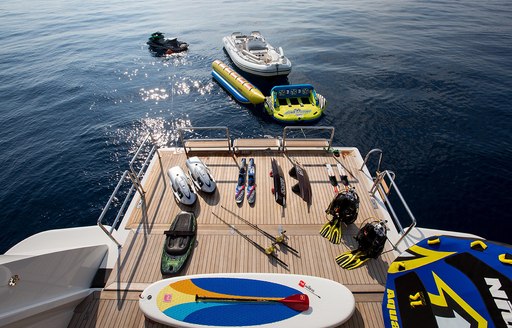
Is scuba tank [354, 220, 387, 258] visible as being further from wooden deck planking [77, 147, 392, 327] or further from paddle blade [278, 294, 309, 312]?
paddle blade [278, 294, 309, 312]

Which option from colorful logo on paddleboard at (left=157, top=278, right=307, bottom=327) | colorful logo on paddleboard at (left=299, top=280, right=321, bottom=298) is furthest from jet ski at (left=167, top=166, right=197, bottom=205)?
colorful logo on paddleboard at (left=299, top=280, right=321, bottom=298)

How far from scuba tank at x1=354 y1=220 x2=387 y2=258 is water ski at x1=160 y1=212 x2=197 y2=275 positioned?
26.1 ft

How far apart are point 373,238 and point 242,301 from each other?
6.19 m

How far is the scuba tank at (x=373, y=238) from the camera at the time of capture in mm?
10773

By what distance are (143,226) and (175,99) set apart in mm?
27665

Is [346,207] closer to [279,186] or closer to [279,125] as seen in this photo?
[279,186]

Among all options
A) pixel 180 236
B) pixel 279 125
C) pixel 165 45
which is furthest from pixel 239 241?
pixel 165 45

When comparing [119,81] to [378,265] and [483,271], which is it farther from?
[483,271]

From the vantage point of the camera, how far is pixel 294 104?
1233 inches

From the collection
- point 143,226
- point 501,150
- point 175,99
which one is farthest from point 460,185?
point 175,99

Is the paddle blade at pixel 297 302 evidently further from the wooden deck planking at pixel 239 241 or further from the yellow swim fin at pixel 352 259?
→ the yellow swim fin at pixel 352 259

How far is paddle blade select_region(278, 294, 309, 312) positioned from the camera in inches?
365

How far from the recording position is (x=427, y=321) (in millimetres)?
7000

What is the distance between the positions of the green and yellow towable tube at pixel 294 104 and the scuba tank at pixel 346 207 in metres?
17.8
